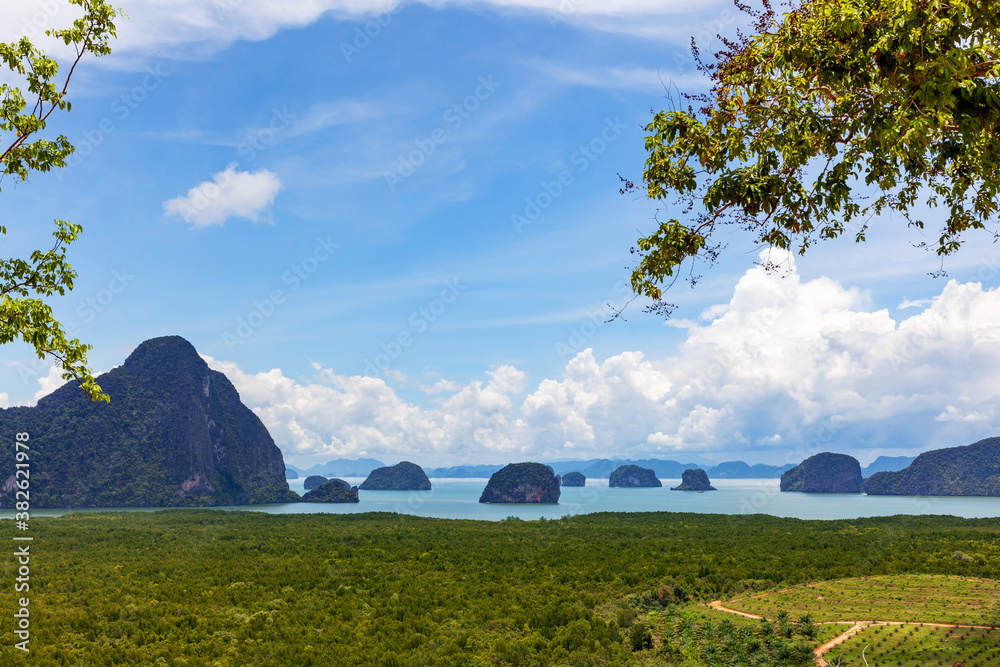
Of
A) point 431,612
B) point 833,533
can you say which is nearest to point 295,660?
point 431,612

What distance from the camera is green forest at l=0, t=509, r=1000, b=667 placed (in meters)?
19.5

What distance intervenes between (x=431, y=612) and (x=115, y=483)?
8570 inches

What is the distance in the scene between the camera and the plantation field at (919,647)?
15664mm

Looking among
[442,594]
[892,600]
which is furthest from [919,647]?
[442,594]

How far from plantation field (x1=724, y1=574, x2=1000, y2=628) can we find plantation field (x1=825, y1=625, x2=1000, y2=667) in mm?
1588

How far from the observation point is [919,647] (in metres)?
16.9

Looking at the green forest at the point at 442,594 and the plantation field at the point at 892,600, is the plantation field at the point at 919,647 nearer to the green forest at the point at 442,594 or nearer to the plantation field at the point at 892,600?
the green forest at the point at 442,594

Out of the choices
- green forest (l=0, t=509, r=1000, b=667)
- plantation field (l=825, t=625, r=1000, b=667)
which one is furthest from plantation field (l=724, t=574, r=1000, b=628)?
green forest (l=0, t=509, r=1000, b=667)

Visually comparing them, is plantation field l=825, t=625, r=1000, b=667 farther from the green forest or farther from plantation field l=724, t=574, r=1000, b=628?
plantation field l=724, t=574, r=1000, b=628

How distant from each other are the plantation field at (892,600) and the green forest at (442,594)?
212cm

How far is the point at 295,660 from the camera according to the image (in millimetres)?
19172

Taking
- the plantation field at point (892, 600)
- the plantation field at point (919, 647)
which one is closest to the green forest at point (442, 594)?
the plantation field at point (919, 647)

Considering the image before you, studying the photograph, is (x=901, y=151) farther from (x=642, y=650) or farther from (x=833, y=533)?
(x=833, y=533)

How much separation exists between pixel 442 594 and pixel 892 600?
1944 cm
